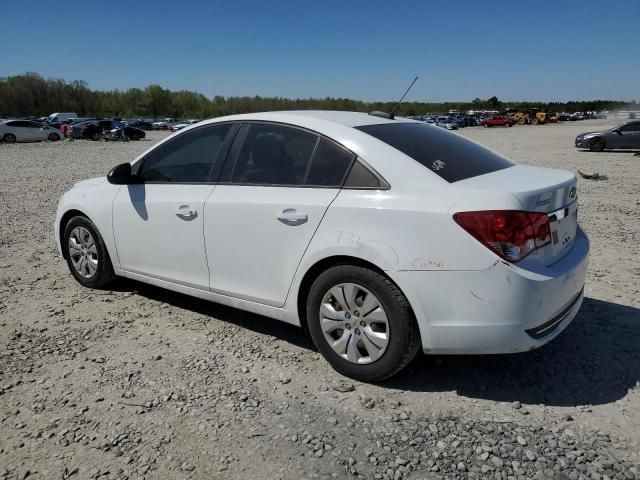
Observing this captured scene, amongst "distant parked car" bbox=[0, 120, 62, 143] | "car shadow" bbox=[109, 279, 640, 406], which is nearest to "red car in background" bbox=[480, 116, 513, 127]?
"distant parked car" bbox=[0, 120, 62, 143]

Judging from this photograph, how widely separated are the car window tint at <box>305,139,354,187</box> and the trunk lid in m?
0.72

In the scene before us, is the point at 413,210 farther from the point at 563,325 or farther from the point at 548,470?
the point at 548,470

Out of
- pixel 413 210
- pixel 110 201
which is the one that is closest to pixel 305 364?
pixel 413 210

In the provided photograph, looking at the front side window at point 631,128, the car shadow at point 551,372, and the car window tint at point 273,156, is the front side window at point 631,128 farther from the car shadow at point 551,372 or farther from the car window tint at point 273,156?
the car window tint at point 273,156

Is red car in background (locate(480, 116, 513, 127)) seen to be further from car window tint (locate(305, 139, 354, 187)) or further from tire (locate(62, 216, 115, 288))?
car window tint (locate(305, 139, 354, 187))

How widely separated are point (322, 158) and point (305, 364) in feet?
4.61

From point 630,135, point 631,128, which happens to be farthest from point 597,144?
point 631,128

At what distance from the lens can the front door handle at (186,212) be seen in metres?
3.76

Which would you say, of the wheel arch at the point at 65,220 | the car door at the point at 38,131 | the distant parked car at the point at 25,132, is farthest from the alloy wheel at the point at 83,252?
the car door at the point at 38,131

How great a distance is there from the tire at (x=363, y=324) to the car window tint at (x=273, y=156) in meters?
0.76

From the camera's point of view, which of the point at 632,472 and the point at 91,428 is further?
the point at 91,428

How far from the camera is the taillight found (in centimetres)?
265

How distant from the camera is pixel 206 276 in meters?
3.82

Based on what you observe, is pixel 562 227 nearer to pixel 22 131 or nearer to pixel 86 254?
pixel 86 254
